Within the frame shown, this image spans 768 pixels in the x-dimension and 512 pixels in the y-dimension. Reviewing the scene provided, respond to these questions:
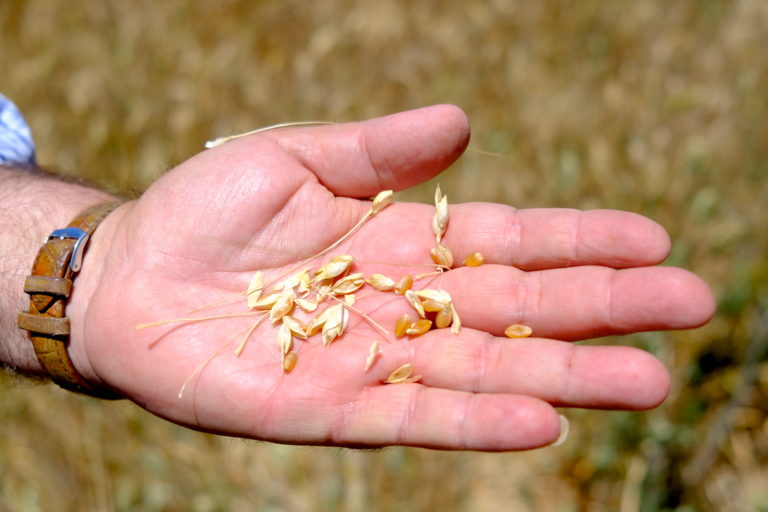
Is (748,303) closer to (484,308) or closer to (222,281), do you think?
(484,308)

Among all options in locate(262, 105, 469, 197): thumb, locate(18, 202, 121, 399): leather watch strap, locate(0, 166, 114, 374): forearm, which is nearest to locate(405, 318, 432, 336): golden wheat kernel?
locate(262, 105, 469, 197): thumb

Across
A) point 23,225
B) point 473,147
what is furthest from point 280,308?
point 473,147

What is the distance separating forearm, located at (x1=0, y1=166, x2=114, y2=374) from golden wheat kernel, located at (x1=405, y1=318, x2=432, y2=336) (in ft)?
2.84

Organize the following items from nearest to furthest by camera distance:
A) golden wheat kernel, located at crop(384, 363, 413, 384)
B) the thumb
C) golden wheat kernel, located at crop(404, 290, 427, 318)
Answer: golden wheat kernel, located at crop(384, 363, 413, 384) < golden wheat kernel, located at crop(404, 290, 427, 318) < the thumb

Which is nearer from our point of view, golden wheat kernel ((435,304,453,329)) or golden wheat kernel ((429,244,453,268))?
golden wheat kernel ((435,304,453,329))

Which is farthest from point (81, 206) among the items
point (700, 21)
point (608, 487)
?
point (700, 21)

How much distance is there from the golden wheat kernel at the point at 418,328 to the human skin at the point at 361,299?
2cm

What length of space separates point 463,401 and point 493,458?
1111mm

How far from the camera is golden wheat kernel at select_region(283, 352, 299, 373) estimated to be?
1.44 meters

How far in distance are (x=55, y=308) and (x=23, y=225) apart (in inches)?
12.5

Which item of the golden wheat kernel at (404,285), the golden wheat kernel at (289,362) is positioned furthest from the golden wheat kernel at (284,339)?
the golden wheat kernel at (404,285)

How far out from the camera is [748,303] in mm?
2250

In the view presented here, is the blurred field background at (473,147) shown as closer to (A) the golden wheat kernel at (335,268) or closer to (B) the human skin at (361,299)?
(B) the human skin at (361,299)

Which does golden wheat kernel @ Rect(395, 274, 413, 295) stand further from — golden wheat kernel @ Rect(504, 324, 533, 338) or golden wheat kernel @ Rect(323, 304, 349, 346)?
golden wheat kernel @ Rect(504, 324, 533, 338)
